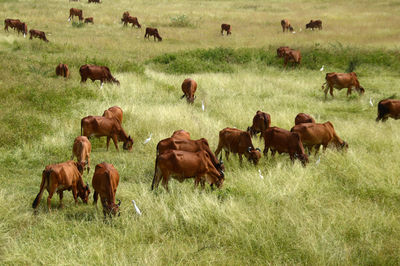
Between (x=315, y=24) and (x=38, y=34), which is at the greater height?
(x=315, y=24)

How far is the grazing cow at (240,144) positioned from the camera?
887 centimetres

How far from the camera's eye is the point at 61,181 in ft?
22.3

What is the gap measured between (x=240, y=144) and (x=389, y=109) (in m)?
5.91

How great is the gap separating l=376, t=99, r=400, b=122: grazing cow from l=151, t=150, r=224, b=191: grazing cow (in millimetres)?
7301

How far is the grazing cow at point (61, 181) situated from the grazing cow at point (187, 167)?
1.31 metres

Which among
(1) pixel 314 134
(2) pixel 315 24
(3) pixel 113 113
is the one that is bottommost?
(1) pixel 314 134

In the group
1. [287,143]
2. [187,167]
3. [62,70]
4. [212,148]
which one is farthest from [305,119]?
[62,70]

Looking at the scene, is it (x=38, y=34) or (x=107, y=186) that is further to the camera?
(x=38, y=34)

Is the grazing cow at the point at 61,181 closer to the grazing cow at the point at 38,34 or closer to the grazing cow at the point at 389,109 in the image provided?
the grazing cow at the point at 389,109

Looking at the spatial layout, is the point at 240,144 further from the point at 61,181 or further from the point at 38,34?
the point at 38,34

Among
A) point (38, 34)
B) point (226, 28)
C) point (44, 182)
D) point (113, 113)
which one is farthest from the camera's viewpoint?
point (226, 28)

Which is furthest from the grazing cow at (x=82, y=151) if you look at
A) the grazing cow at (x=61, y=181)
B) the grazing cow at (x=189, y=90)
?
the grazing cow at (x=189, y=90)

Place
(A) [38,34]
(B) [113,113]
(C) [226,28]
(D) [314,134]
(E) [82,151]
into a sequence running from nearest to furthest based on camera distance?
(E) [82,151]
(D) [314,134]
(B) [113,113]
(A) [38,34]
(C) [226,28]

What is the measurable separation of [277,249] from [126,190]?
3.12m
